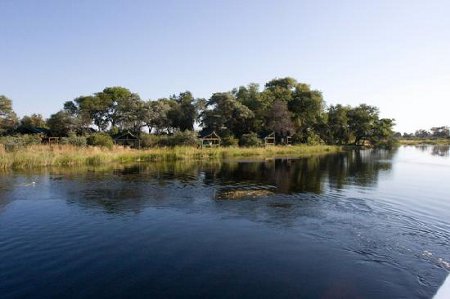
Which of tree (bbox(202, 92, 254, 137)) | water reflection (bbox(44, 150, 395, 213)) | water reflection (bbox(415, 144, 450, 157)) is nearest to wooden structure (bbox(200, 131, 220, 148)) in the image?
tree (bbox(202, 92, 254, 137))

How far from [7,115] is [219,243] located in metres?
81.9

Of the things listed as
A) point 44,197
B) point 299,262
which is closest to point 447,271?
point 299,262

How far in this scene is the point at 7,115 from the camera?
76812 mm

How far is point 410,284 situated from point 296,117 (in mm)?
80167

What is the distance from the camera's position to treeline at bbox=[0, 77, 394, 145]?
242 ft

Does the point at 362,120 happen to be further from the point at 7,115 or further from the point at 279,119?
the point at 7,115

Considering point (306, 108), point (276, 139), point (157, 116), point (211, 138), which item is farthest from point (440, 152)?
point (157, 116)

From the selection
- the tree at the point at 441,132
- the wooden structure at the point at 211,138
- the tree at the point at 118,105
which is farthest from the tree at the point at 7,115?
the tree at the point at 441,132

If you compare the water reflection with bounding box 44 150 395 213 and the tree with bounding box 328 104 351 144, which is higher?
the tree with bounding box 328 104 351 144

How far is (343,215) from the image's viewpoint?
15445mm

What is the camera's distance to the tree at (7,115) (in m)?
74.9

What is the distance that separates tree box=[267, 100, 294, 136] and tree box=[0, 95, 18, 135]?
56564 mm

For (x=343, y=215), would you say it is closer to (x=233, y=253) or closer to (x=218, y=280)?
(x=233, y=253)

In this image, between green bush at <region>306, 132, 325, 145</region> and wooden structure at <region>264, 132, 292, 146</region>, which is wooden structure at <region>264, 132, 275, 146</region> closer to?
wooden structure at <region>264, 132, 292, 146</region>
